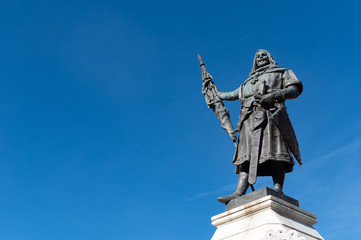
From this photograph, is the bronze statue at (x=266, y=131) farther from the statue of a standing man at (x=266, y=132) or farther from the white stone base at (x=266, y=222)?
the white stone base at (x=266, y=222)

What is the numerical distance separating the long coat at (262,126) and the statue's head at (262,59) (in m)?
0.32

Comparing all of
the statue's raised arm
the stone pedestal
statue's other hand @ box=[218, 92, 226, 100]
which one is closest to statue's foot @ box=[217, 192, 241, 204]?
the stone pedestal

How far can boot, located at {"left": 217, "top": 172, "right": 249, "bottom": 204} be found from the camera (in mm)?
8133

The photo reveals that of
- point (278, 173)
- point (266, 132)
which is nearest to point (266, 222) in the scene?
point (278, 173)

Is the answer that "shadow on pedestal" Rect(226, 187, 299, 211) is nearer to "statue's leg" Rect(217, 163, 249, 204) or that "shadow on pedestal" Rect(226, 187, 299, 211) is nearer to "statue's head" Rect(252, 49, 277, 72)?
"statue's leg" Rect(217, 163, 249, 204)

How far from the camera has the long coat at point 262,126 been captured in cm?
817

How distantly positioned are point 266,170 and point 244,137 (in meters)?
0.78

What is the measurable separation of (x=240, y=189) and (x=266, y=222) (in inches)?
54.3

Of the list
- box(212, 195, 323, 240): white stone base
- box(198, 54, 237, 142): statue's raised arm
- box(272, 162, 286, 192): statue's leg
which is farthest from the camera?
box(198, 54, 237, 142): statue's raised arm

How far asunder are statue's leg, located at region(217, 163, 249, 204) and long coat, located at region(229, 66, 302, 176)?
0.53 feet

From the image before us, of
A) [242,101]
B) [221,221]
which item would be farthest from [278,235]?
[242,101]

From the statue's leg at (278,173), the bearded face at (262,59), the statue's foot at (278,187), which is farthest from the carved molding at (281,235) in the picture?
the bearded face at (262,59)

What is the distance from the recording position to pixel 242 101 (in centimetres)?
906

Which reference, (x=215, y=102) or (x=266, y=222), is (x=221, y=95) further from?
(x=266, y=222)
